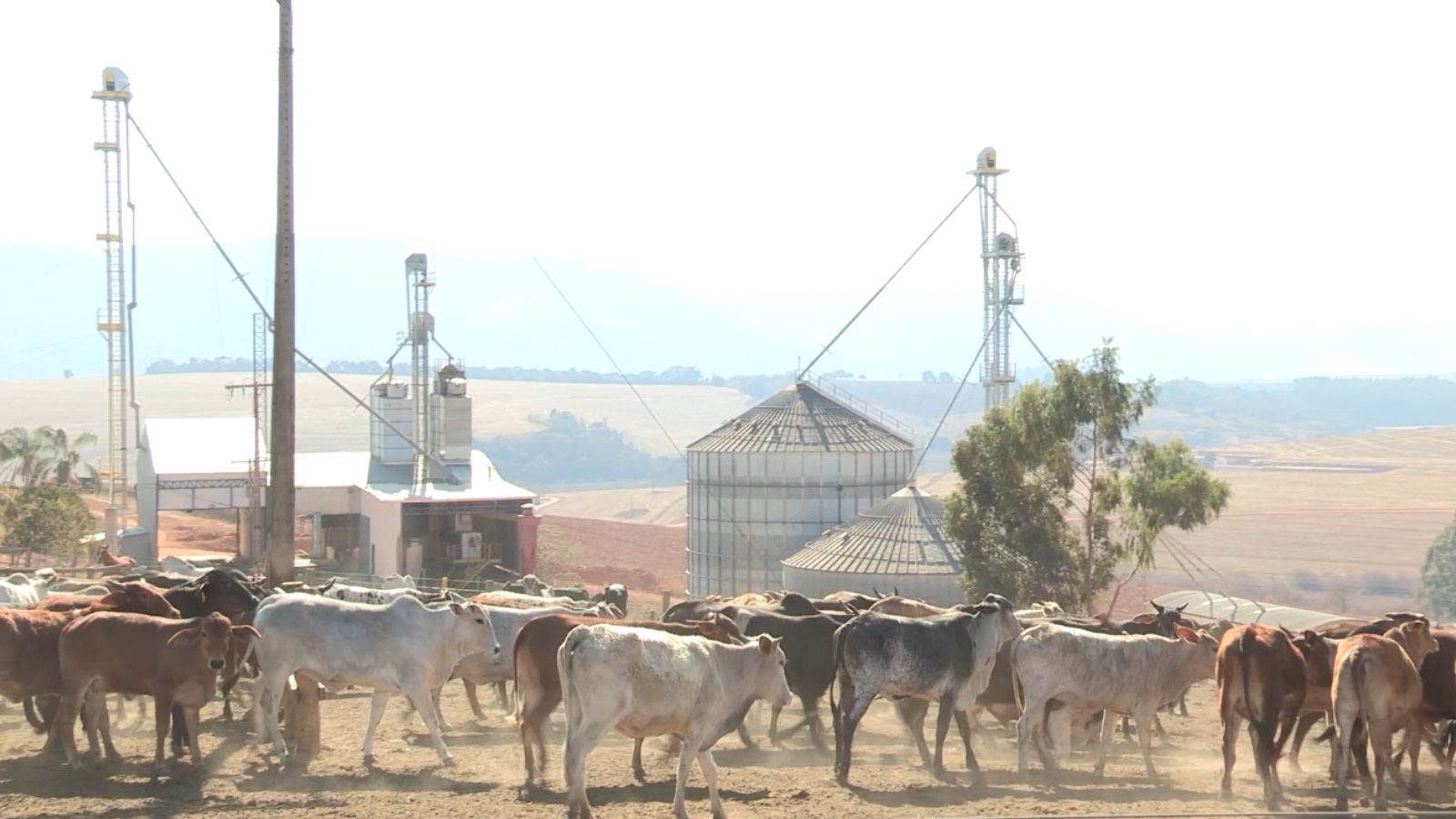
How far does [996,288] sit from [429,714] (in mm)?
50529

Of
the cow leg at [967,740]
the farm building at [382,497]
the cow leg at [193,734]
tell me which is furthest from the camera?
the farm building at [382,497]

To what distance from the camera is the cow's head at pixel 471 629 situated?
18250 millimetres

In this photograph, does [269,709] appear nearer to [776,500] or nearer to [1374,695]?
[1374,695]

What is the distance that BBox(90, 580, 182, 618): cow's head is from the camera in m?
18.9

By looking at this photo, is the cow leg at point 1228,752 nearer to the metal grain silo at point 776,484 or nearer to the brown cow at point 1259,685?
the brown cow at point 1259,685

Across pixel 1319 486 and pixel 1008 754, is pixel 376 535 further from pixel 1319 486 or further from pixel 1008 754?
pixel 1319 486

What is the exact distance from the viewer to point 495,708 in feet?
74.9

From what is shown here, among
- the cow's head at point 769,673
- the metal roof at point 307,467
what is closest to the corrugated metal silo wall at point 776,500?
the metal roof at point 307,467

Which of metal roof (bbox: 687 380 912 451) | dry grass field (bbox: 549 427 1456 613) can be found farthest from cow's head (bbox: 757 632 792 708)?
dry grass field (bbox: 549 427 1456 613)

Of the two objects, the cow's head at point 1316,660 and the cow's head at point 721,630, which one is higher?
the cow's head at point 721,630

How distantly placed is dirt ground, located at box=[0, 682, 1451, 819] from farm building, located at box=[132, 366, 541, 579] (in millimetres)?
35718

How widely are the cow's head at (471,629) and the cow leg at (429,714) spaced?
2.58 ft

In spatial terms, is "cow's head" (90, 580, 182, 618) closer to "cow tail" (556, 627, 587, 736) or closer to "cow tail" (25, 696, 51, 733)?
"cow tail" (25, 696, 51, 733)


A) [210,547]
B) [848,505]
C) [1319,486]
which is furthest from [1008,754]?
[1319,486]
